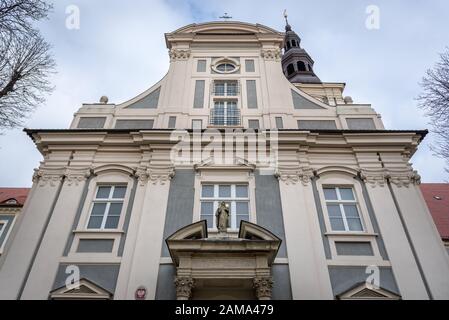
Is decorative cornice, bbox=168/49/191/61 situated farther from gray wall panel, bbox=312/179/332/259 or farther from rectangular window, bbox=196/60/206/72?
gray wall panel, bbox=312/179/332/259

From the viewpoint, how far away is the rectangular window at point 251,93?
1322 cm

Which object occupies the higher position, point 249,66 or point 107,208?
point 249,66

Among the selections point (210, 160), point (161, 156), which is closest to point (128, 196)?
point (161, 156)

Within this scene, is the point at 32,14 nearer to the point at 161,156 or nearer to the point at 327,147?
the point at 161,156

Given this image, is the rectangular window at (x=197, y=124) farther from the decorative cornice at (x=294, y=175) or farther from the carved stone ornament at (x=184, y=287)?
the carved stone ornament at (x=184, y=287)

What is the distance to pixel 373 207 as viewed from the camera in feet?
33.7

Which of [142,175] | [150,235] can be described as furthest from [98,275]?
[142,175]

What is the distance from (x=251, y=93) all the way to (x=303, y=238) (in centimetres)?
630

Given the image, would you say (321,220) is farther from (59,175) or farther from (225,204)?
(59,175)

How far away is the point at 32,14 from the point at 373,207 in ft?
34.9

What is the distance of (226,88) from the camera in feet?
45.6

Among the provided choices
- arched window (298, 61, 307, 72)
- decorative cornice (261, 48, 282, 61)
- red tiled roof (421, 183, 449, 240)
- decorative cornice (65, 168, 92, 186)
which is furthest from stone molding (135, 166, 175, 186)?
arched window (298, 61, 307, 72)

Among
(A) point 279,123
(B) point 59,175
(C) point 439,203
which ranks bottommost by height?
(B) point 59,175

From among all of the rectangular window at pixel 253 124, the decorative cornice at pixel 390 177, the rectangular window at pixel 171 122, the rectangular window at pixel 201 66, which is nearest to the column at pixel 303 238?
the decorative cornice at pixel 390 177
